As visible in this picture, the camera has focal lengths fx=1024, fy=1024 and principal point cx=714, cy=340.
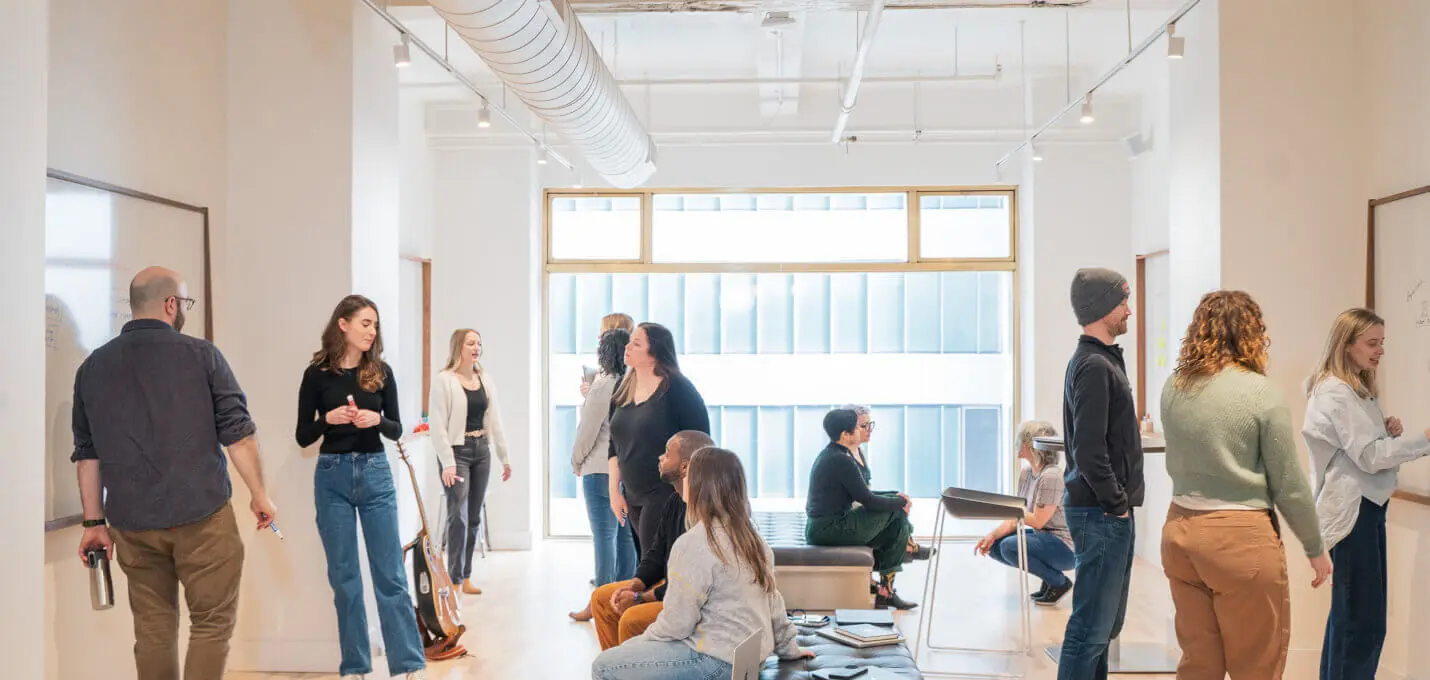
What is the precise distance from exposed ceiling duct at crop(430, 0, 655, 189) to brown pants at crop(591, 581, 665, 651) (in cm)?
201

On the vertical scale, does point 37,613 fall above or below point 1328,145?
below

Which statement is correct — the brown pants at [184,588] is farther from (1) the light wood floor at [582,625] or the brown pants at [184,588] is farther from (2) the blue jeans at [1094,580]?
(2) the blue jeans at [1094,580]

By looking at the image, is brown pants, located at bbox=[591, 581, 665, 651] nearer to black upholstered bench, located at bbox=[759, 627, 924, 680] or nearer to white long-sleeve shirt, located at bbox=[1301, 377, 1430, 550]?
black upholstered bench, located at bbox=[759, 627, 924, 680]

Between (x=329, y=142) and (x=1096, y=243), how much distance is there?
561cm

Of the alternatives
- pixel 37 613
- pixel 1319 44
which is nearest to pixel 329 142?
pixel 37 613

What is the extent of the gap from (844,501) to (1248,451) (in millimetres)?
2644

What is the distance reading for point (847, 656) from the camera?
127 inches

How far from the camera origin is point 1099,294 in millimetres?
3266

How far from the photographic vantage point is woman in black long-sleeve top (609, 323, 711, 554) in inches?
160

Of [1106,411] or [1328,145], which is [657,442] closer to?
[1106,411]

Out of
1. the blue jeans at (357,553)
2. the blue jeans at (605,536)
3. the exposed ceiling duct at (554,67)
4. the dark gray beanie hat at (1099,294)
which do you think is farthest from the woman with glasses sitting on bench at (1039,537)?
the blue jeans at (357,553)

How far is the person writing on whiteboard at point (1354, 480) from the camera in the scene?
3530 mm

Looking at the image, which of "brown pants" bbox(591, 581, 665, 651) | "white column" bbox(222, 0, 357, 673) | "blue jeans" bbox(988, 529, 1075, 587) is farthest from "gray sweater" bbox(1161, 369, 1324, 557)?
"white column" bbox(222, 0, 357, 673)

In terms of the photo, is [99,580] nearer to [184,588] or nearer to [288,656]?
[184,588]
